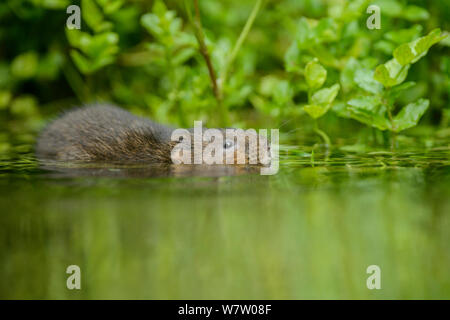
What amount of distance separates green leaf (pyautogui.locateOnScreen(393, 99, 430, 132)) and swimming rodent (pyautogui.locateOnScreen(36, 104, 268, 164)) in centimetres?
109

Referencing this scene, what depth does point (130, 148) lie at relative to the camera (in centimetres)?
464

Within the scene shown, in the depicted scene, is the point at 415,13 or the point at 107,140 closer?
the point at 107,140

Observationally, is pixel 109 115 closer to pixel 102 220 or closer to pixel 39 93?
pixel 102 220

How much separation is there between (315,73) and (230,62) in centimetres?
103

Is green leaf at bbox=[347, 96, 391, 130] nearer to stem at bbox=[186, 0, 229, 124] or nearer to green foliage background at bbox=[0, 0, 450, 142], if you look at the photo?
green foliage background at bbox=[0, 0, 450, 142]

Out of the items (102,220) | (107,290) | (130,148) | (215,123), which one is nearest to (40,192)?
(102,220)

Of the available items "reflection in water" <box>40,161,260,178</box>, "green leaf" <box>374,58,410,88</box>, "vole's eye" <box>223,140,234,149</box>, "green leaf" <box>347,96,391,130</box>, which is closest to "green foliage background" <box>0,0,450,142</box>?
"green leaf" <box>347,96,391,130</box>

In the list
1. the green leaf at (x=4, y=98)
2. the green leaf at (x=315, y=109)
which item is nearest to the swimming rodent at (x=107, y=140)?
the green leaf at (x=315, y=109)

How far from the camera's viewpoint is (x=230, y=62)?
5.34m

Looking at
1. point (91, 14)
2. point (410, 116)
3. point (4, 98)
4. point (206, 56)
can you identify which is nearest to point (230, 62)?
point (206, 56)

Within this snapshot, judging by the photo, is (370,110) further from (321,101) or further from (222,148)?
(222,148)

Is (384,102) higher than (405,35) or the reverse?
the reverse

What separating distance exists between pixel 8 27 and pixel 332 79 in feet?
15.6

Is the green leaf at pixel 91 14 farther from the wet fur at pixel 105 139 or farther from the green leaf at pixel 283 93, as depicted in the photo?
the green leaf at pixel 283 93
